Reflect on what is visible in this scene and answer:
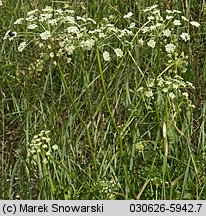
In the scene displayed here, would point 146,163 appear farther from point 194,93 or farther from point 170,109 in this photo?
point 194,93

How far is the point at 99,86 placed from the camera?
10.9 ft

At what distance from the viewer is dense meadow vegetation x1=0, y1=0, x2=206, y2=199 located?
256 centimetres

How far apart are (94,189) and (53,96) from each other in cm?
77

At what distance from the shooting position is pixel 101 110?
3.15 meters

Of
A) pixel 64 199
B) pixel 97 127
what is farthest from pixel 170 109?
pixel 64 199

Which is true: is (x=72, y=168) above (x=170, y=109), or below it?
below

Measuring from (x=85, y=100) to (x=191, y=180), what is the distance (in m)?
0.83

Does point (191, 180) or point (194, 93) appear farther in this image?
point (194, 93)

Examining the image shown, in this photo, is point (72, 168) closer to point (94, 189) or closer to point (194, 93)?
point (94, 189)

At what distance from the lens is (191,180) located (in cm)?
274

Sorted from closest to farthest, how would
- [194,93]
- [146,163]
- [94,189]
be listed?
[94,189] → [146,163] → [194,93]

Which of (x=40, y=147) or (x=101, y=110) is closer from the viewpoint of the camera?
(x=40, y=147)

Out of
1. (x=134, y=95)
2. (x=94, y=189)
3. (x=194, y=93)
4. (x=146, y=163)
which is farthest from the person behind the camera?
(x=194, y=93)

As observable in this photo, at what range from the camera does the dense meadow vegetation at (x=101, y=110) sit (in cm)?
256
